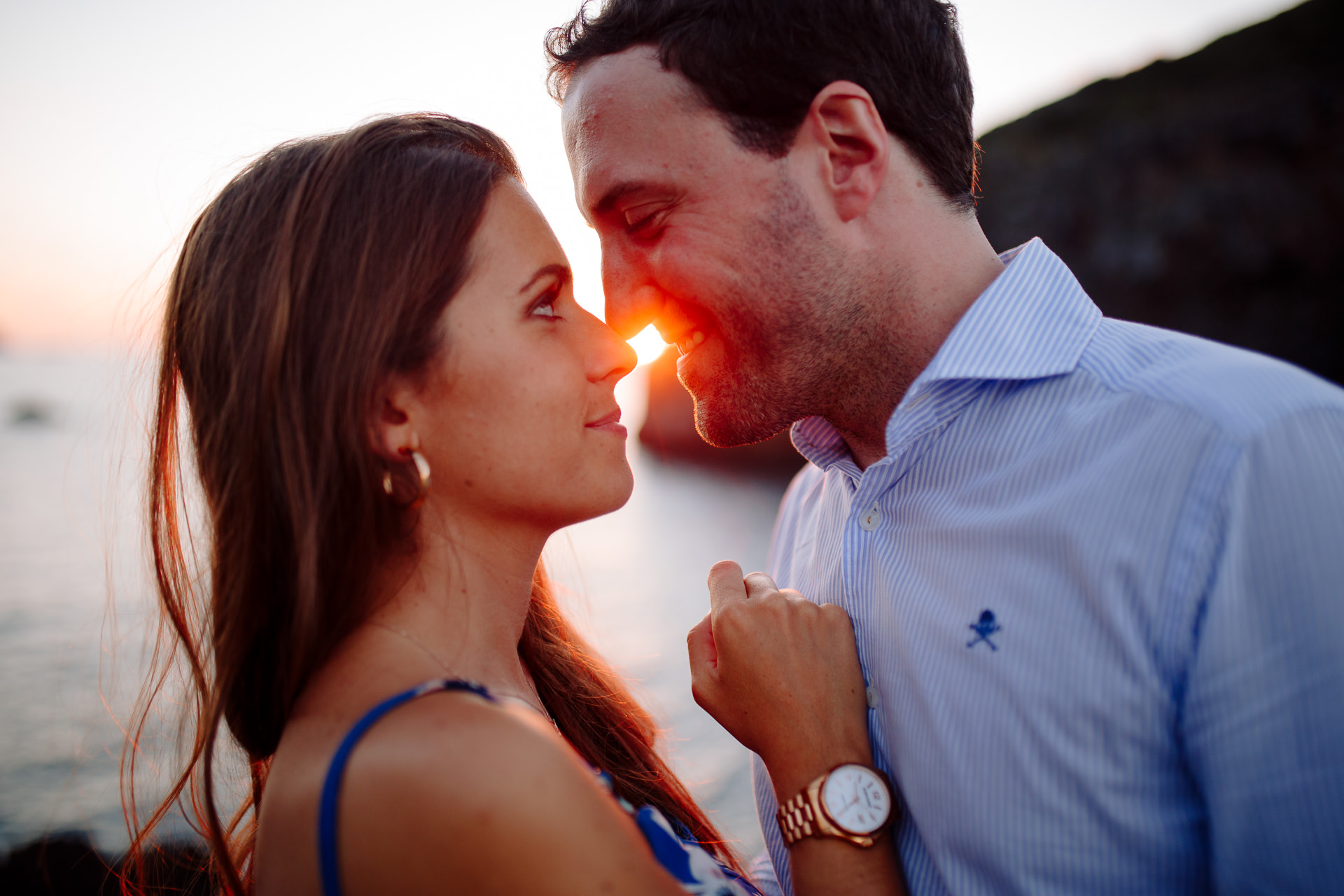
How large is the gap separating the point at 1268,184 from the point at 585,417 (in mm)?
22736

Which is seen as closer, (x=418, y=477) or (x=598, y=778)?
(x=598, y=778)

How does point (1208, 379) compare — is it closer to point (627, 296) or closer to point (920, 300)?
point (920, 300)

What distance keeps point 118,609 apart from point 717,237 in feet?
39.0

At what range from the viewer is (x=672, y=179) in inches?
85.4

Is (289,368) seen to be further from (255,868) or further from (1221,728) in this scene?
(1221,728)

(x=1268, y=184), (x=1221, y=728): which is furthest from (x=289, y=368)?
(x=1268, y=184)

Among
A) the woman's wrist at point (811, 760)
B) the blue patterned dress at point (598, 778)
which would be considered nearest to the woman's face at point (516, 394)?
the blue patterned dress at point (598, 778)

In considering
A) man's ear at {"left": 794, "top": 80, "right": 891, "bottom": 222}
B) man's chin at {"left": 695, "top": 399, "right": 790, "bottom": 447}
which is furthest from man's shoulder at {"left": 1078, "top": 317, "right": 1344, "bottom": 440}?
man's chin at {"left": 695, "top": 399, "right": 790, "bottom": 447}

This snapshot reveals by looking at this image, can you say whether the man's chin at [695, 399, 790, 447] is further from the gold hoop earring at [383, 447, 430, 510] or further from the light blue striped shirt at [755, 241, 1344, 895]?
the gold hoop earring at [383, 447, 430, 510]

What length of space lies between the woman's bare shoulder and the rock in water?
2069 centimetres

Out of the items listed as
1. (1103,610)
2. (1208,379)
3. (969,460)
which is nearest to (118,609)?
(969,460)

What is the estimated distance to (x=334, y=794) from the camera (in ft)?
4.32

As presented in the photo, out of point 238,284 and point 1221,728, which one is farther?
point 238,284

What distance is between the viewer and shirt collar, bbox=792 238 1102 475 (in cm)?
174
